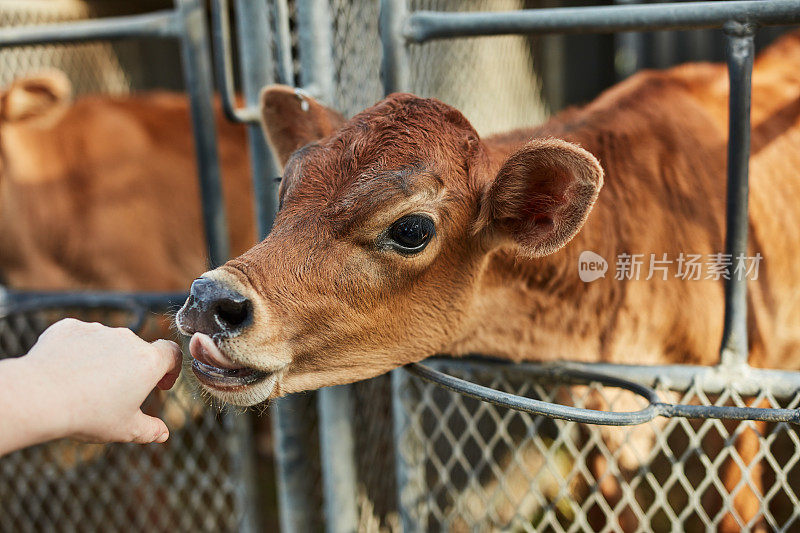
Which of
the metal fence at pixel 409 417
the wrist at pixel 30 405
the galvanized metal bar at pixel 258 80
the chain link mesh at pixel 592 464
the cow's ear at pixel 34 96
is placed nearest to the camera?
the wrist at pixel 30 405

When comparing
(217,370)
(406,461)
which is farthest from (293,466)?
(217,370)

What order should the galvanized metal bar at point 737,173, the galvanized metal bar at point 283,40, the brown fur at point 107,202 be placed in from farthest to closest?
the brown fur at point 107,202, the galvanized metal bar at point 283,40, the galvanized metal bar at point 737,173

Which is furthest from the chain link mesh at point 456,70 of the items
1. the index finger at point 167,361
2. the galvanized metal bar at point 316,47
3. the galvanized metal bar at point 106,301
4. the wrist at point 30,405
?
the wrist at point 30,405

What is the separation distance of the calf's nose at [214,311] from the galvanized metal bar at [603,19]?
0.92 metres

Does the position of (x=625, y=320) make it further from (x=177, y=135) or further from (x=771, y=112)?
(x=177, y=135)

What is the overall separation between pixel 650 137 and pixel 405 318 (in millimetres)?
1220

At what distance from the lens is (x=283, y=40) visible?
208cm

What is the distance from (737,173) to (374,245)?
3.19 feet

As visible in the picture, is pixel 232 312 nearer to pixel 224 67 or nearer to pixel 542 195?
pixel 542 195

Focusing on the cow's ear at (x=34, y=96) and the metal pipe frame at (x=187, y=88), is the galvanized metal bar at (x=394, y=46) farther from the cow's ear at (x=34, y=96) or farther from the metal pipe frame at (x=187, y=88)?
the cow's ear at (x=34, y=96)

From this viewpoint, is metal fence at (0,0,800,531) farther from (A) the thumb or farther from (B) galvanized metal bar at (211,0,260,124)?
(A) the thumb

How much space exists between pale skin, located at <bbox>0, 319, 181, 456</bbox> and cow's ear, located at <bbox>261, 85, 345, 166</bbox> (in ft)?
2.83

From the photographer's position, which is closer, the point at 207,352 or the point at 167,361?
the point at 167,361

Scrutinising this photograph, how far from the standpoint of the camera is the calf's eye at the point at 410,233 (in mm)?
1661
